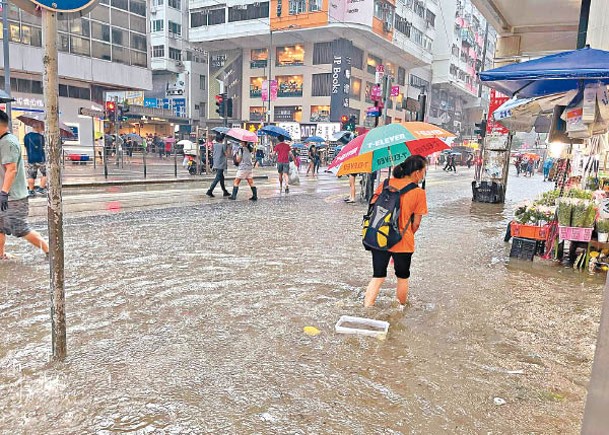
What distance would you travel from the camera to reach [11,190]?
5695mm

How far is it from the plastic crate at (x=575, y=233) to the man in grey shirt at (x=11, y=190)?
23.4 ft

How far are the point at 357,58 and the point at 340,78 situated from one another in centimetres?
455

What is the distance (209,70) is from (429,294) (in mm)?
57852

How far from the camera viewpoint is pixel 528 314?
4836mm

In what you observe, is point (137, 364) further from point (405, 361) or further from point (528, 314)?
point (528, 314)

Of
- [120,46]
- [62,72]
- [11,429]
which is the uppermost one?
[120,46]

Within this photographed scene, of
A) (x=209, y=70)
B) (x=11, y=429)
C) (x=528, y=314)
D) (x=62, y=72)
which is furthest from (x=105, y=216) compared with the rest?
(x=209, y=70)

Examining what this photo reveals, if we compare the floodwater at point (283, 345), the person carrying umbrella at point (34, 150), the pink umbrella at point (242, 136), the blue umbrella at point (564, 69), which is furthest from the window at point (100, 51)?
the blue umbrella at point (564, 69)

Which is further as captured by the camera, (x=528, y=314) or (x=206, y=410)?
(x=528, y=314)

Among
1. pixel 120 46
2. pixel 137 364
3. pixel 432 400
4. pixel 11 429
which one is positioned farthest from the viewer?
pixel 120 46

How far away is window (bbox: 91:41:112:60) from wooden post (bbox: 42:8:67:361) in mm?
35140

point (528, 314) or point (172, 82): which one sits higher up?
point (172, 82)

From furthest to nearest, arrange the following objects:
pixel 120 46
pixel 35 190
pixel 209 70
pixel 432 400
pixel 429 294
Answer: pixel 209 70 < pixel 120 46 < pixel 35 190 < pixel 429 294 < pixel 432 400

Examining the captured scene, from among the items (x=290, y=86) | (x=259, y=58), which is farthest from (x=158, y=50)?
(x=290, y=86)
